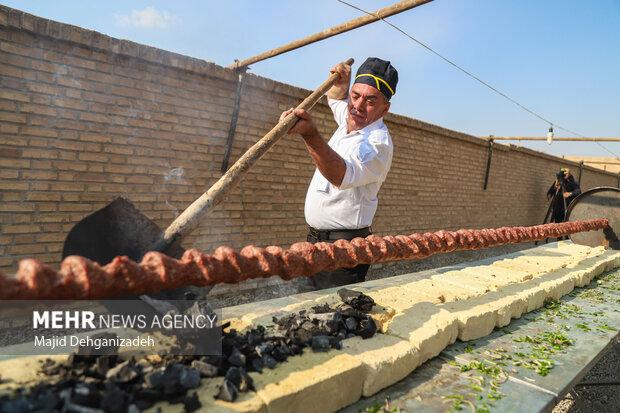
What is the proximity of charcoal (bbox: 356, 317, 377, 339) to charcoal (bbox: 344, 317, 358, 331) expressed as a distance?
0.09 ft

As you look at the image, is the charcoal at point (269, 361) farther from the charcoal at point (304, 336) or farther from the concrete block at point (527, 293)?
the concrete block at point (527, 293)

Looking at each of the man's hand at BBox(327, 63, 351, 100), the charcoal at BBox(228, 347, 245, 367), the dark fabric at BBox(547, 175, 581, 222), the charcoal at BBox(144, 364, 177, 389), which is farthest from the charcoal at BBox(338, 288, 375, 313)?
the dark fabric at BBox(547, 175, 581, 222)

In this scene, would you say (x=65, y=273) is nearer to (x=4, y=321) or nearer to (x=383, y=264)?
(x=4, y=321)

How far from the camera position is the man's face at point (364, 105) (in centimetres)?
311

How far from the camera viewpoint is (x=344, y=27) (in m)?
4.06

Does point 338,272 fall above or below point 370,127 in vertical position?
below

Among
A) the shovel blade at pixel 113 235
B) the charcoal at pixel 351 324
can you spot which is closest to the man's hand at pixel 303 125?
the shovel blade at pixel 113 235

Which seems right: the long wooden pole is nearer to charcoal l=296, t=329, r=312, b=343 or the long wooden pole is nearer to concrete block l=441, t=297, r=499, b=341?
concrete block l=441, t=297, r=499, b=341

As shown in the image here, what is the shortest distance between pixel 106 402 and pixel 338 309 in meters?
1.26

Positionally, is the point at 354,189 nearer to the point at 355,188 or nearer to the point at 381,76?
the point at 355,188

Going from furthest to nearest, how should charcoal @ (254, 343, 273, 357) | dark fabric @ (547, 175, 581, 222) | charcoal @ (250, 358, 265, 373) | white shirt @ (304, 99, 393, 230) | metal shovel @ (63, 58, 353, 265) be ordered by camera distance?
dark fabric @ (547, 175, 581, 222), white shirt @ (304, 99, 393, 230), metal shovel @ (63, 58, 353, 265), charcoal @ (254, 343, 273, 357), charcoal @ (250, 358, 265, 373)

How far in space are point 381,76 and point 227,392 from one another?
106 inches

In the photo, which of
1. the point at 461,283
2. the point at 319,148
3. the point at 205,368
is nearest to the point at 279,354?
the point at 205,368

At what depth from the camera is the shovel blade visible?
162cm
